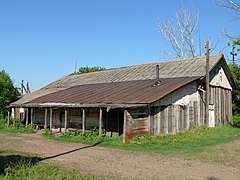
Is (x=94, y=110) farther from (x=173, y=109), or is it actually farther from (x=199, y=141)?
(x=199, y=141)

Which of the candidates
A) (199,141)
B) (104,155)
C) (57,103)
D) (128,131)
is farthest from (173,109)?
(57,103)

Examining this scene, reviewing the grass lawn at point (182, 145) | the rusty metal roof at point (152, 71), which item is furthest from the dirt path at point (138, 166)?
the rusty metal roof at point (152, 71)

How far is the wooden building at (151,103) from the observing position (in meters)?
16.0

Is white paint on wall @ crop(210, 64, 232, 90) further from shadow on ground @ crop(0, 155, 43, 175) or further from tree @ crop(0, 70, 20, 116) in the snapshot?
tree @ crop(0, 70, 20, 116)

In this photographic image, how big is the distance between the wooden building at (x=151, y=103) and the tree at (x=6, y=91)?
5.00 metres

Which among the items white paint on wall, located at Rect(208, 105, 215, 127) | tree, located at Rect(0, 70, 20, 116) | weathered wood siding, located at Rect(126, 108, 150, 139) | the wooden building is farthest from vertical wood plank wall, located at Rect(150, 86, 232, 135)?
tree, located at Rect(0, 70, 20, 116)

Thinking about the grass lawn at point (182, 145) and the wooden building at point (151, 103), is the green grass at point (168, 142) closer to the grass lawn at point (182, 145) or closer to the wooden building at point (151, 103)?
the grass lawn at point (182, 145)

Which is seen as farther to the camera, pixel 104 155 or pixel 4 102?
pixel 4 102

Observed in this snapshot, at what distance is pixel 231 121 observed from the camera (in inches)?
1016

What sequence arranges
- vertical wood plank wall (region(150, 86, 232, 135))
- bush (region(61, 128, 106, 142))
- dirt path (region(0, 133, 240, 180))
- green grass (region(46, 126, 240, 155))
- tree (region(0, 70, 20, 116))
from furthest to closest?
tree (region(0, 70, 20, 116)) < vertical wood plank wall (region(150, 86, 232, 135)) < bush (region(61, 128, 106, 142)) < green grass (region(46, 126, 240, 155)) < dirt path (region(0, 133, 240, 180))

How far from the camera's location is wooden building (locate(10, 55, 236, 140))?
16.0 m

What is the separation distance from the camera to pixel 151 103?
49.3ft

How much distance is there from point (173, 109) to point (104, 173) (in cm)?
1034

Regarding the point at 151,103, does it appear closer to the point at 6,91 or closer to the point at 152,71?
the point at 152,71
